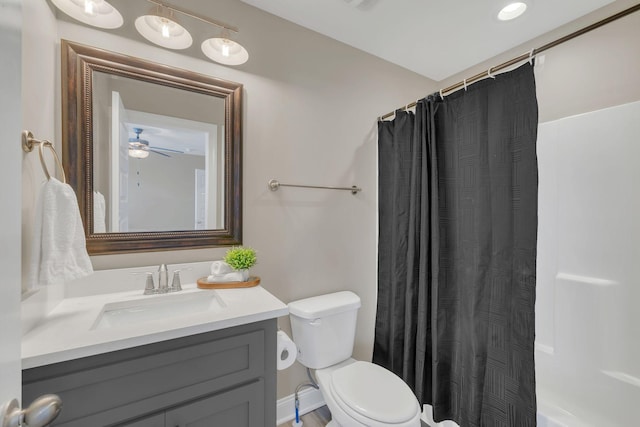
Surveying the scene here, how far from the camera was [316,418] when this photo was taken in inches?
68.7

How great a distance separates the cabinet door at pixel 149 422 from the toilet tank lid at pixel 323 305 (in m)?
0.77

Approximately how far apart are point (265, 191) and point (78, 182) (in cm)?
85

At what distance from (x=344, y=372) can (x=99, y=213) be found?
1.46 m

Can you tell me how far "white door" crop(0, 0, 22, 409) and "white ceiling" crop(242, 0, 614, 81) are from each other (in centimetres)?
140

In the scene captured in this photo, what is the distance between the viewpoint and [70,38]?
1183 millimetres

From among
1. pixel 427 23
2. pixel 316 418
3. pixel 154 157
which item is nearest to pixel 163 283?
pixel 154 157

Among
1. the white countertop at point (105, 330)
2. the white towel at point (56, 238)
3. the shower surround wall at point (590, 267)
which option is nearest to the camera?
the white countertop at point (105, 330)

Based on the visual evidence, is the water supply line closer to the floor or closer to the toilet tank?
the floor

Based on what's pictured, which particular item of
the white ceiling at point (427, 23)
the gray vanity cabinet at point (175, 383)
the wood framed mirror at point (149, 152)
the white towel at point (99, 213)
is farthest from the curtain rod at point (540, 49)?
the white towel at point (99, 213)

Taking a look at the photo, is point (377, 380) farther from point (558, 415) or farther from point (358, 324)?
point (558, 415)

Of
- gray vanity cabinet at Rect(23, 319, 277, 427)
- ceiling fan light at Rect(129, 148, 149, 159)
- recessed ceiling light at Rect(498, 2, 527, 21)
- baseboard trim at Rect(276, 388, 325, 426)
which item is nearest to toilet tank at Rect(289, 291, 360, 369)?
baseboard trim at Rect(276, 388, 325, 426)

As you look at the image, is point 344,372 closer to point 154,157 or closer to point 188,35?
point 154,157

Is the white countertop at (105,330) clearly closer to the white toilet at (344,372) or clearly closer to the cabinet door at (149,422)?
the cabinet door at (149,422)

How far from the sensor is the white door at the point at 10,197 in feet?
1.48
